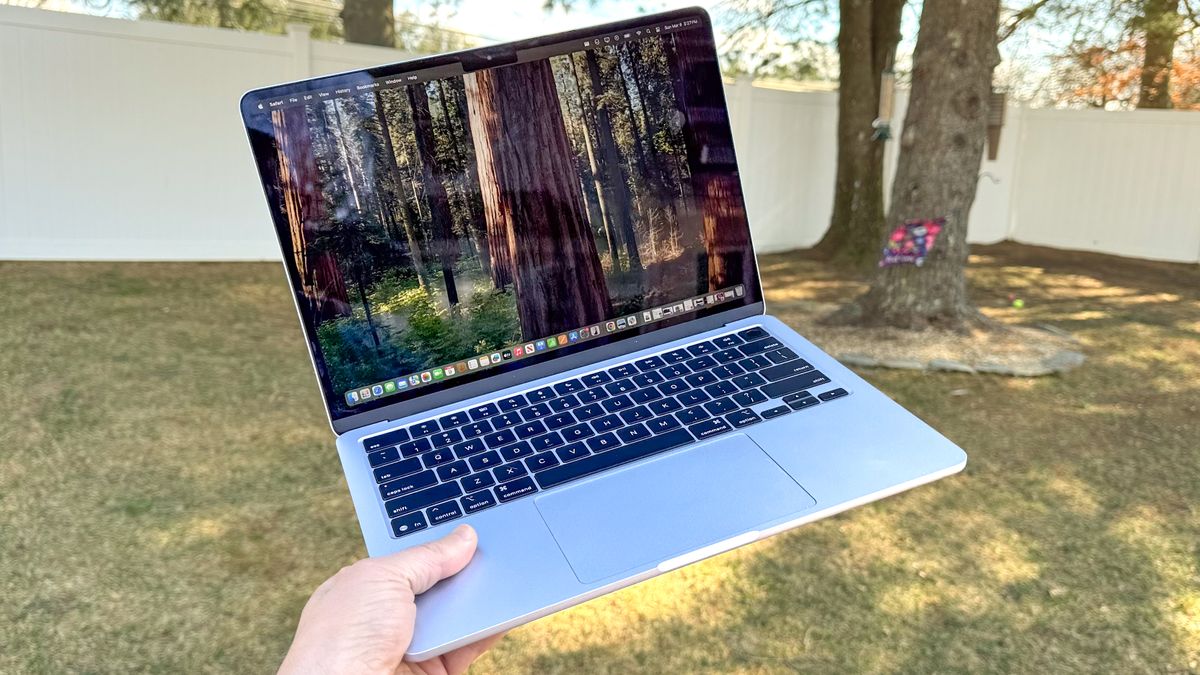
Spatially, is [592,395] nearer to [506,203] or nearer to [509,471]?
[509,471]

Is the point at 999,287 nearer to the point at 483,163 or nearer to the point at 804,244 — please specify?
the point at 804,244

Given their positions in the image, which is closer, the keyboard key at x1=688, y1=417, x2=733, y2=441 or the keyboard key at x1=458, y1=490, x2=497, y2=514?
the keyboard key at x1=458, y1=490, x2=497, y2=514

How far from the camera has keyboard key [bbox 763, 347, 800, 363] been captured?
4.58 ft

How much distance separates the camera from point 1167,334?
199 inches

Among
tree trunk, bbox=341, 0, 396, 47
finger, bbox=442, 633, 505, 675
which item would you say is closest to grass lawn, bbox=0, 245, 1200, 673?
finger, bbox=442, 633, 505, 675

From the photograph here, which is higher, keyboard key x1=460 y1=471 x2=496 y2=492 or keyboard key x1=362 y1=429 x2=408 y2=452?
keyboard key x1=362 y1=429 x2=408 y2=452

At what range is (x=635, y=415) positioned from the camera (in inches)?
51.1

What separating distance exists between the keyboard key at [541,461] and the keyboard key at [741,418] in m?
0.30

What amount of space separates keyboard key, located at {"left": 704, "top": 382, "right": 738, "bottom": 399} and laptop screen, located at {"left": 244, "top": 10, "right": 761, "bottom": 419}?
15 cm

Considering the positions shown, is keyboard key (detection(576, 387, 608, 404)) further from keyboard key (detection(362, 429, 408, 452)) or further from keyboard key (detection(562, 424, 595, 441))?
keyboard key (detection(362, 429, 408, 452))

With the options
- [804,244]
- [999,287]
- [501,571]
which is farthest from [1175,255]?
[501,571]

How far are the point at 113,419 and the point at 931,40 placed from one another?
4289 mm

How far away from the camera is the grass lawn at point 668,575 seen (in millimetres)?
2055

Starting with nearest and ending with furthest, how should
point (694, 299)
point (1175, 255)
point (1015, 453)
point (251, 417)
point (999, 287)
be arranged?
1. point (694, 299)
2. point (1015, 453)
3. point (251, 417)
4. point (999, 287)
5. point (1175, 255)
